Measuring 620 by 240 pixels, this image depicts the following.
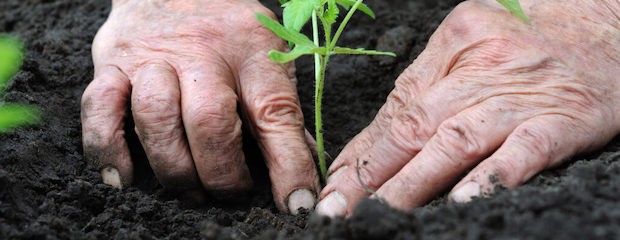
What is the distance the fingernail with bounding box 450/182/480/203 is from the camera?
1.66m

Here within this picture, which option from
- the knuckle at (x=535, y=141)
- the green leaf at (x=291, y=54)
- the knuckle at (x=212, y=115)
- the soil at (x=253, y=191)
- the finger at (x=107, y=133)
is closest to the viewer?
the soil at (x=253, y=191)

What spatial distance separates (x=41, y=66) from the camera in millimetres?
2539

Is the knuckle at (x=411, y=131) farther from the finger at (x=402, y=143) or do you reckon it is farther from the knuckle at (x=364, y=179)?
the knuckle at (x=364, y=179)

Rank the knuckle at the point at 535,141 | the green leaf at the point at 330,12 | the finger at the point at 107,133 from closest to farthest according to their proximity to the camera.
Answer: the knuckle at the point at 535,141 → the green leaf at the point at 330,12 → the finger at the point at 107,133

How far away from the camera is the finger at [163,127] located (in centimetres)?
204

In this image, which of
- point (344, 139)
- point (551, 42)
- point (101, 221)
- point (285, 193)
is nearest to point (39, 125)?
point (101, 221)

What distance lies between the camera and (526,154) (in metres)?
1.71

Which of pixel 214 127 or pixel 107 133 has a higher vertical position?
pixel 214 127

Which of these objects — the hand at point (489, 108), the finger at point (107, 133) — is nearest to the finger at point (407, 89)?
the hand at point (489, 108)

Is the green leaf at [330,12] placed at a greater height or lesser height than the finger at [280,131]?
greater

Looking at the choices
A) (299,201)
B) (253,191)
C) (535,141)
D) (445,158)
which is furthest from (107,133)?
(535,141)

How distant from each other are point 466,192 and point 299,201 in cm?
60

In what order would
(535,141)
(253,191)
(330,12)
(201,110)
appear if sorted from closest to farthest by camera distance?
1. (535,141)
2. (330,12)
3. (201,110)
4. (253,191)

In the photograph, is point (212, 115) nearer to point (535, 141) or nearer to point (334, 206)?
point (334, 206)
